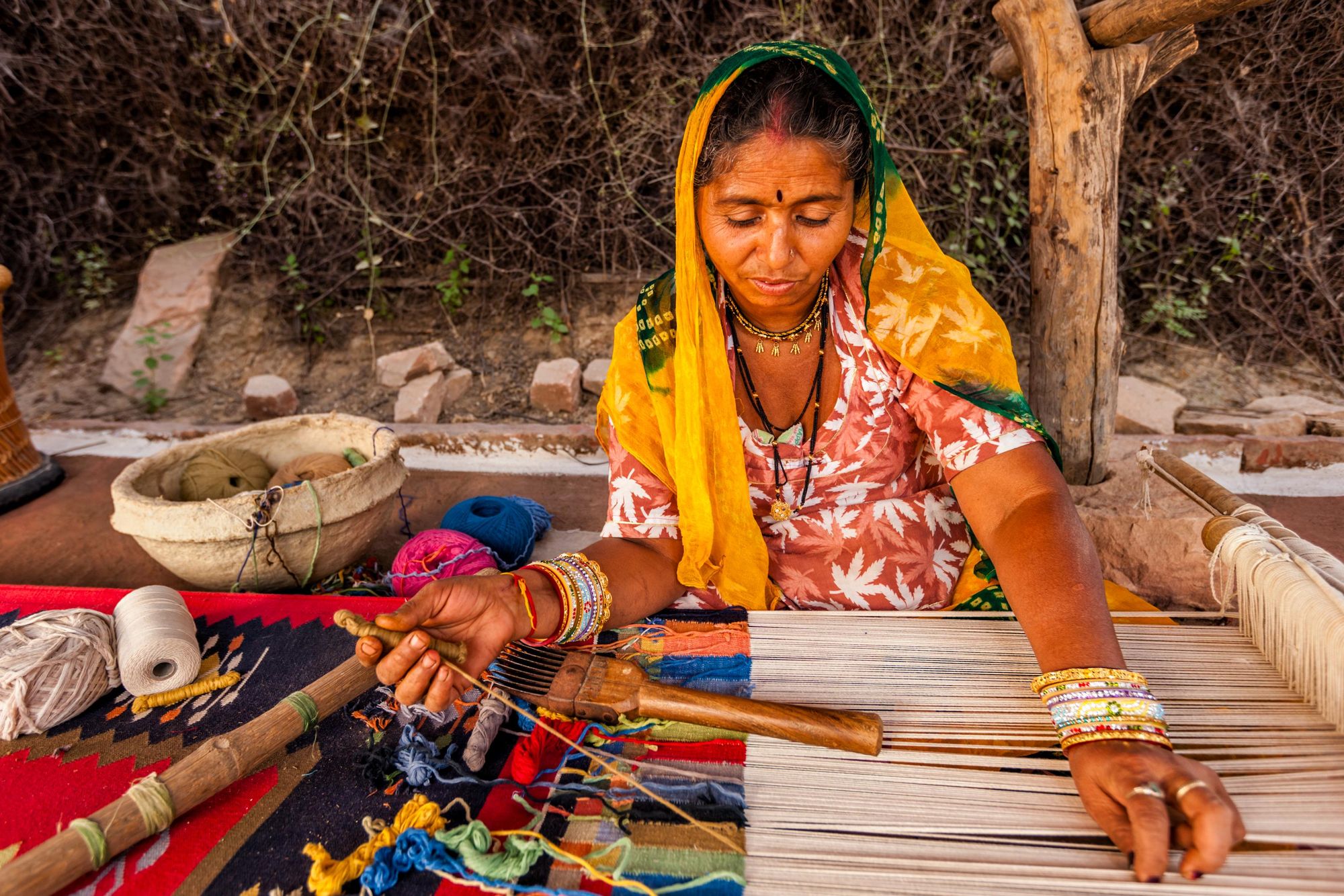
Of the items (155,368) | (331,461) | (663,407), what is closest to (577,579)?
(663,407)

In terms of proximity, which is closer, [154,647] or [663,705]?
[663,705]

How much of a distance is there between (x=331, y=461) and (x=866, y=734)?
195cm

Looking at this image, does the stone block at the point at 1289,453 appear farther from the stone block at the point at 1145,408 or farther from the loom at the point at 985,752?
the loom at the point at 985,752

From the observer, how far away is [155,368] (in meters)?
4.70

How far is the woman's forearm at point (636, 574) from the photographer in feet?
5.22

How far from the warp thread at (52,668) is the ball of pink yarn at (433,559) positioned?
0.71m

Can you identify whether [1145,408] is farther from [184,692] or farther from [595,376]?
[184,692]

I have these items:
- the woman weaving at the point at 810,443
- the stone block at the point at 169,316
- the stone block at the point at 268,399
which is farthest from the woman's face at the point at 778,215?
the stone block at the point at 169,316

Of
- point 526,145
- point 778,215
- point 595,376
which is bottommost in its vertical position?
point 595,376

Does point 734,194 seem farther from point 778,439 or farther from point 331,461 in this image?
point 331,461

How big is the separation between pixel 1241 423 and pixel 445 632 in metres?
3.53

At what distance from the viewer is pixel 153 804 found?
1.18 meters

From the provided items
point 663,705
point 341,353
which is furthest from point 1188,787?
point 341,353

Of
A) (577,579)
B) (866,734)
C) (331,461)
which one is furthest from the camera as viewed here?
(331,461)
